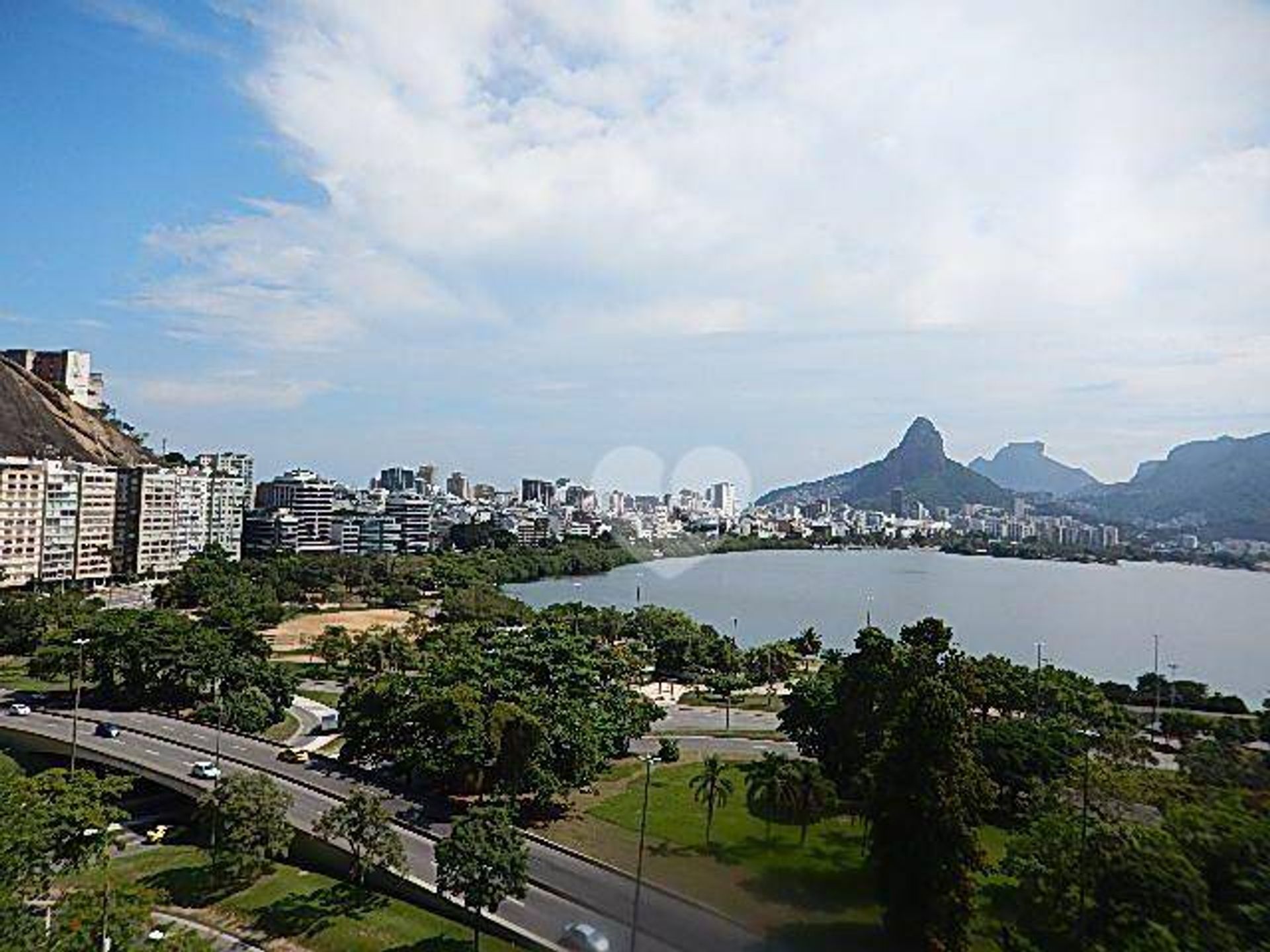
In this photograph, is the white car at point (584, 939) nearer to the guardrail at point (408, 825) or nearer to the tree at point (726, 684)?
the guardrail at point (408, 825)

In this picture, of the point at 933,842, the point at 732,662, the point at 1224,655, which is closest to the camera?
the point at 933,842

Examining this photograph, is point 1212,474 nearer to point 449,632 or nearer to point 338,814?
point 449,632

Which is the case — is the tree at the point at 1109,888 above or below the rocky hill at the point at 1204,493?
below

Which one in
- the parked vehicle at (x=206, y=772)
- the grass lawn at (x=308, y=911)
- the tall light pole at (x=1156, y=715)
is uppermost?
the parked vehicle at (x=206, y=772)

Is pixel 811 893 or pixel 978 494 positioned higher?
pixel 978 494

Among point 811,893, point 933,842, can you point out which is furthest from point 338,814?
point 933,842

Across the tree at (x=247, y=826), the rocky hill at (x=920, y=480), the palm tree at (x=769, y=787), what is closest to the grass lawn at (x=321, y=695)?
the tree at (x=247, y=826)
